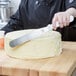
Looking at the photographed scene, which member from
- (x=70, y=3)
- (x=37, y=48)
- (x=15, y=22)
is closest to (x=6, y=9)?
(x=15, y=22)

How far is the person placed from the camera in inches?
47.3

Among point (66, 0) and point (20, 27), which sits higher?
point (66, 0)

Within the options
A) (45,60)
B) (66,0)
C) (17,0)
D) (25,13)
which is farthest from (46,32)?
(17,0)

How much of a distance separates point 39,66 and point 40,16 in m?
0.62

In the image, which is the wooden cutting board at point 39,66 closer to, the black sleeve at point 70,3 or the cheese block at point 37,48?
the cheese block at point 37,48

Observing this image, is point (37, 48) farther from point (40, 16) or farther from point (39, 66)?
point (40, 16)

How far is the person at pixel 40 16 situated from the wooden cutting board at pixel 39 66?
17.1 inches

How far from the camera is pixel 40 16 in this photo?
4.12 ft

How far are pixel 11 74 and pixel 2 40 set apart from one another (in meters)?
0.22

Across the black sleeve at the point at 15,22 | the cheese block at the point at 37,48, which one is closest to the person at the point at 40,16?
the black sleeve at the point at 15,22

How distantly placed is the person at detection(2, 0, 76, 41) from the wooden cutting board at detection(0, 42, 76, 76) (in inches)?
17.1

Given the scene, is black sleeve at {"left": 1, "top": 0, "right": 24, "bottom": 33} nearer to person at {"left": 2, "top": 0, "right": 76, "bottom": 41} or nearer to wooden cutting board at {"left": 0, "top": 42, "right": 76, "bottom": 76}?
person at {"left": 2, "top": 0, "right": 76, "bottom": 41}

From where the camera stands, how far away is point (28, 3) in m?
1.33

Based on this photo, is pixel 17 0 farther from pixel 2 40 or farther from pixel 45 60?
pixel 45 60
